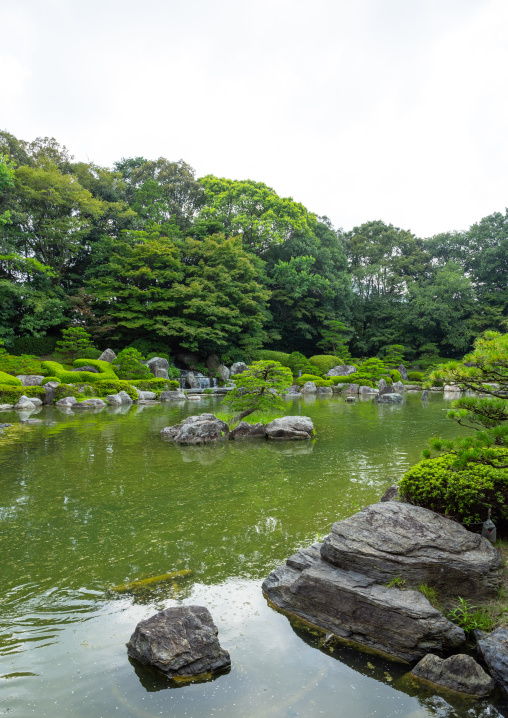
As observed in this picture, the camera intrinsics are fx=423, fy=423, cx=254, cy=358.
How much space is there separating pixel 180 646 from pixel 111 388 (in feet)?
57.2

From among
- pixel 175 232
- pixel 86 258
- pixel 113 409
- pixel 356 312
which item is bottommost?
pixel 113 409

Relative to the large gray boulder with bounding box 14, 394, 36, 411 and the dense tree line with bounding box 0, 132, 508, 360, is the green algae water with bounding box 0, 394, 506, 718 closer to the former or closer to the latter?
the large gray boulder with bounding box 14, 394, 36, 411

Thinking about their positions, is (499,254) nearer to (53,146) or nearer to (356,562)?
(53,146)

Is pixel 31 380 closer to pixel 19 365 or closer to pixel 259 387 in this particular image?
pixel 19 365

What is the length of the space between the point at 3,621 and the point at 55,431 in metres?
8.26

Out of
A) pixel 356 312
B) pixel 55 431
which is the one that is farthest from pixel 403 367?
pixel 55 431

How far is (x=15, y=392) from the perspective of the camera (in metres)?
16.5

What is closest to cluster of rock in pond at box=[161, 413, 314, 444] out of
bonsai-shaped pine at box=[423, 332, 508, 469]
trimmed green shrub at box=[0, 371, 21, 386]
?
bonsai-shaped pine at box=[423, 332, 508, 469]

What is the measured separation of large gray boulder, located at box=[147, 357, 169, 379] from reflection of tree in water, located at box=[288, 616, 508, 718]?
21605 millimetres

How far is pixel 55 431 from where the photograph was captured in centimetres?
1048

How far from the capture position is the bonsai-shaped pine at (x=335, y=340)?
32.3m

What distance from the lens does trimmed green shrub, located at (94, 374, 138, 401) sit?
18578 millimetres

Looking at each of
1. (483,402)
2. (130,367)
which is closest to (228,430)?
(483,402)

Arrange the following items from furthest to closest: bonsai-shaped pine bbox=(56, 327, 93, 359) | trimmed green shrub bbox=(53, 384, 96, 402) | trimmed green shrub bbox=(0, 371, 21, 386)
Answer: bonsai-shaped pine bbox=(56, 327, 93, 359) < trimmed green shrub bbox=(53, 384, 96, 402) < trimmed green shrub bbox=(0, 371, 21, 386)
